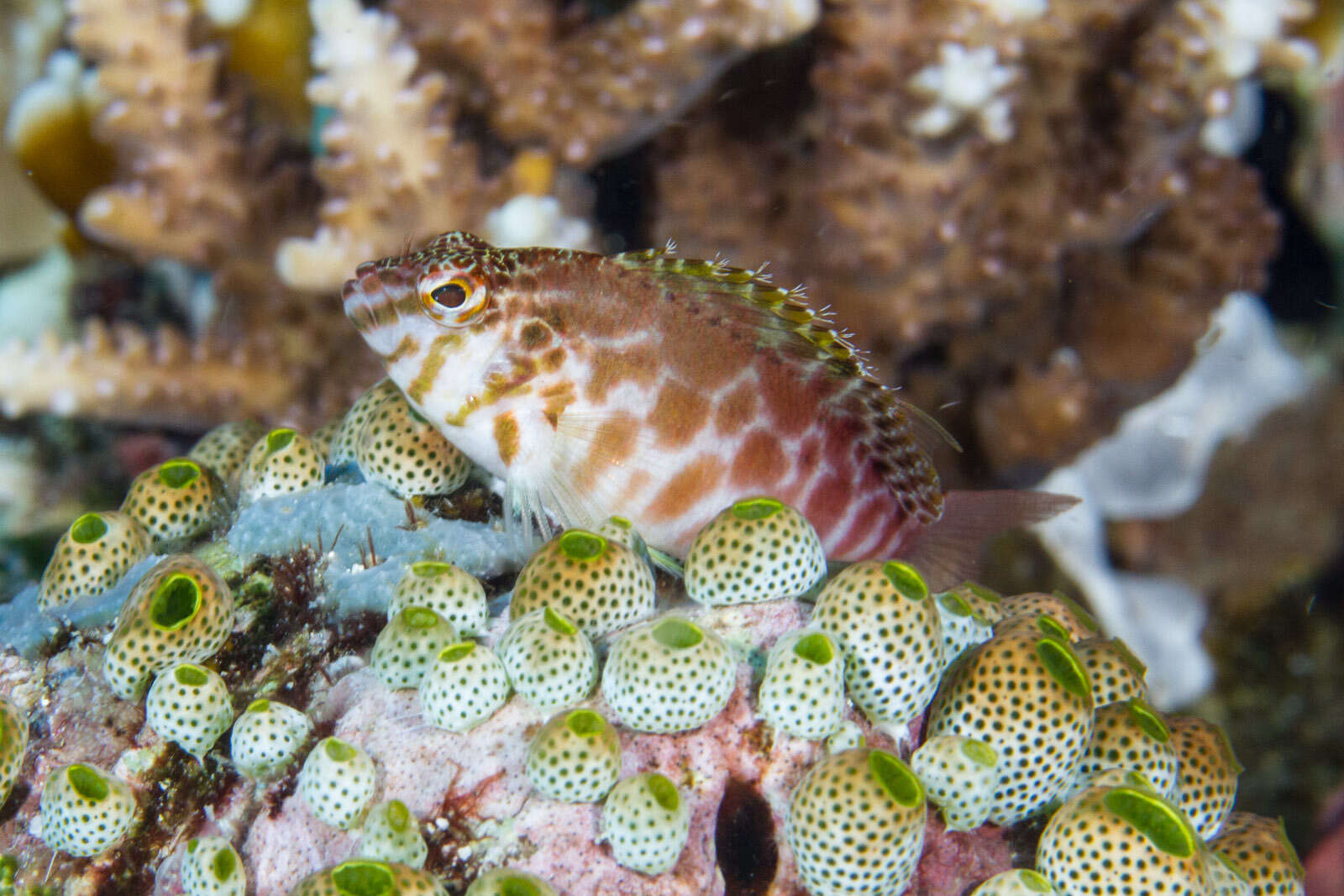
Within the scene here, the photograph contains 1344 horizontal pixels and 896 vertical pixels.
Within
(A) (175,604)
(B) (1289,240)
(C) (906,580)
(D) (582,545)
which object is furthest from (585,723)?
(B) (1289,240)

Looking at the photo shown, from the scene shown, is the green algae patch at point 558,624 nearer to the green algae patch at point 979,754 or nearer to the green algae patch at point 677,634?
the green algae patch at point 677,634

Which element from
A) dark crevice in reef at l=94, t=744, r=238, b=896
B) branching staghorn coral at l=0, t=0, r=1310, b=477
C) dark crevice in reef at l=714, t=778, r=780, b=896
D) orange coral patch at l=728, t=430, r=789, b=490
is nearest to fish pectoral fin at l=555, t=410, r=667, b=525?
orange coral patch at l=728, t=430, r=789, b=490

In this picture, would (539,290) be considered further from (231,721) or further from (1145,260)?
(1145,260)

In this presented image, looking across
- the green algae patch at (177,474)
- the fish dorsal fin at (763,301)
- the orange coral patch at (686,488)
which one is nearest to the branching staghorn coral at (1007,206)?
the fish dorsal fin at (763,301)

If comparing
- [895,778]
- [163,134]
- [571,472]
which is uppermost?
[163,134]

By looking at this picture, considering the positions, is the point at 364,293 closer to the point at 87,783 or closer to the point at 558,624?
the point at 558,624

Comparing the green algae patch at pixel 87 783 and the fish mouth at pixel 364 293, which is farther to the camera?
the fish mouth at pixel 364 293
